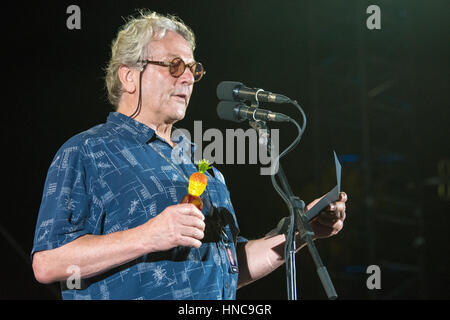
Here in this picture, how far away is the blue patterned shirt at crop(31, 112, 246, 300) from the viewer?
5.45 ft

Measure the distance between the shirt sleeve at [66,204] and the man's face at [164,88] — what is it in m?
0.45

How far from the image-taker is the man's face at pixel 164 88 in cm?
211

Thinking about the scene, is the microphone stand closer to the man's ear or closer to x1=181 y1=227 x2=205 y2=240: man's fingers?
x1=181 y1=227 x2=205 y2=240: man's fingers

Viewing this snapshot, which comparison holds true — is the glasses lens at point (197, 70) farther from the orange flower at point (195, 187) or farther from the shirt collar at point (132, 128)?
the orange flower at point (195, 187)

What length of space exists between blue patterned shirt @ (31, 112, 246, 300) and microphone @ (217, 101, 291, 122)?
12.2 inches

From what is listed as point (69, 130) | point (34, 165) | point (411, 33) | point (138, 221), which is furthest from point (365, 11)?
point (138, 221)

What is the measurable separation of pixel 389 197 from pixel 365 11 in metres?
2.14

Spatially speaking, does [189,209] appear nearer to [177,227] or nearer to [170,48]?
[177,227]

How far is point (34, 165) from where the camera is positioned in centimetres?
371

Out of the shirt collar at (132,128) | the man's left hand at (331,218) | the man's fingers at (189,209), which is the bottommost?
the man's left hand at (331,218)

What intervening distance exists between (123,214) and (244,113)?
595 millimetres

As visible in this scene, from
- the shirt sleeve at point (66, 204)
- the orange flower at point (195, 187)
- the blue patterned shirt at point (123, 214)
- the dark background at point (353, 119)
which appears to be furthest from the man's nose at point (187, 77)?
the dark background at point (353, 119)

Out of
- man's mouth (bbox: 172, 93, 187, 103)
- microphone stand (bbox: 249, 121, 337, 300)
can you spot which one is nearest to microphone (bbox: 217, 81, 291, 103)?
microphone stand (bbox: 249, 121, 337, 300)
